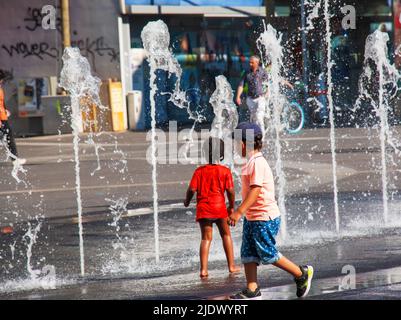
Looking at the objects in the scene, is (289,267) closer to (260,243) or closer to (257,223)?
(260,243)

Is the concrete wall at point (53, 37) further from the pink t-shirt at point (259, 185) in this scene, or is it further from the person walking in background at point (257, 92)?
the pink t-shirt at point (259, 185)

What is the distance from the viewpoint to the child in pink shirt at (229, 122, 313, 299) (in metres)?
7.29

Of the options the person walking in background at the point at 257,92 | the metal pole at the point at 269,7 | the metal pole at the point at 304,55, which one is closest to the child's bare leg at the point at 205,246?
the person walking in background at the point at 257,92

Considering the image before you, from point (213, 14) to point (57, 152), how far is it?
10392mm

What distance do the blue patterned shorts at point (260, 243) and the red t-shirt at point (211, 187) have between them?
1227 mm

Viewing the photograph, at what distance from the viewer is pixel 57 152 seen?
22.4 meters

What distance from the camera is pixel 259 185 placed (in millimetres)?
7309

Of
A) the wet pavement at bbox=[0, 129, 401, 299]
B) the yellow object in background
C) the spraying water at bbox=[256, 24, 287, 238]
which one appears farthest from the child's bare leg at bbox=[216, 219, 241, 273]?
the yellow object in background

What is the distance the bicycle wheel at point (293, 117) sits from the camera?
25.4m

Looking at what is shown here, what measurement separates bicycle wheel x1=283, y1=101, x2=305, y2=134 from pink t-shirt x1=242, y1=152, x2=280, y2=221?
17814 mm

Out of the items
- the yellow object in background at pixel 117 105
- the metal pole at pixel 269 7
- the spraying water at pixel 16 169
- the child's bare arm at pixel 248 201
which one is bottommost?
the spraying water at pixel 16 169

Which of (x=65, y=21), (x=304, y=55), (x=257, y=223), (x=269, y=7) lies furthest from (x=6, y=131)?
A: (x=269, y=7)
